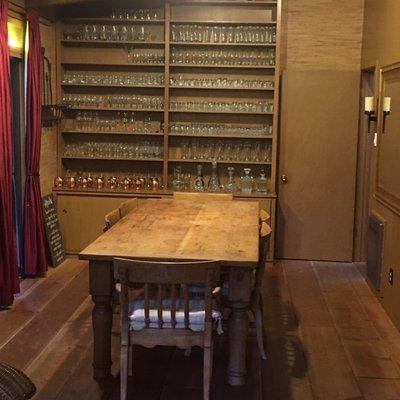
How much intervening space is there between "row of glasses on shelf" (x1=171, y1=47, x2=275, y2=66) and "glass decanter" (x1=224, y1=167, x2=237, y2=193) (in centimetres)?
111

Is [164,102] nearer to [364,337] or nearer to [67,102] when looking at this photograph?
[67,102]

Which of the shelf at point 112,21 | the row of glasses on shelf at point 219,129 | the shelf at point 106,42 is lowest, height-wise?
the row of glasses on shelf at point 219,129

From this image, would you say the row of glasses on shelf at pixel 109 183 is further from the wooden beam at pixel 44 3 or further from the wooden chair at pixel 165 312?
the wooden chair at pixel 165 312

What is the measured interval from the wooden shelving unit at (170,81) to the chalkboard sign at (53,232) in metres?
0.31

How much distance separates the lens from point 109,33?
6.45 m

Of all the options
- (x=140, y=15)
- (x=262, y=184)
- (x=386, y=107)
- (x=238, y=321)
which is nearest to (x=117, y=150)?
(x=140, y=15)

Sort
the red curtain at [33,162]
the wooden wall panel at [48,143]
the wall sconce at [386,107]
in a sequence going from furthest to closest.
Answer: the wooden wall panel at [48,143]
the red curtain at [33,162]
the wall sconce at [386,107]

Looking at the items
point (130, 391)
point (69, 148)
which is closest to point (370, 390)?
point (130, 391)

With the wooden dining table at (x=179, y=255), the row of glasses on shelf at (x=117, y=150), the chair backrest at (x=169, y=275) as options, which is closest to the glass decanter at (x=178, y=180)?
the row of glasses on shelf at (x=117, y=150)

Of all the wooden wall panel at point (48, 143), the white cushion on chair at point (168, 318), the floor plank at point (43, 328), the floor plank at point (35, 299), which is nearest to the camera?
the white cushion on chair at point (168, 318)

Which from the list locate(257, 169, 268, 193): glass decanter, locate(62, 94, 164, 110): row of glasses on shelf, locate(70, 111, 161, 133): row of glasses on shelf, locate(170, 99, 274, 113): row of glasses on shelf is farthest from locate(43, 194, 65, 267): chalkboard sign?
locate(257, 169, 268, 193): glass decanter

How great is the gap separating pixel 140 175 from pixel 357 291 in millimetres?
2674

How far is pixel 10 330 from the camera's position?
14.1 feet

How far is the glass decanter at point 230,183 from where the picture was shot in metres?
6.48
